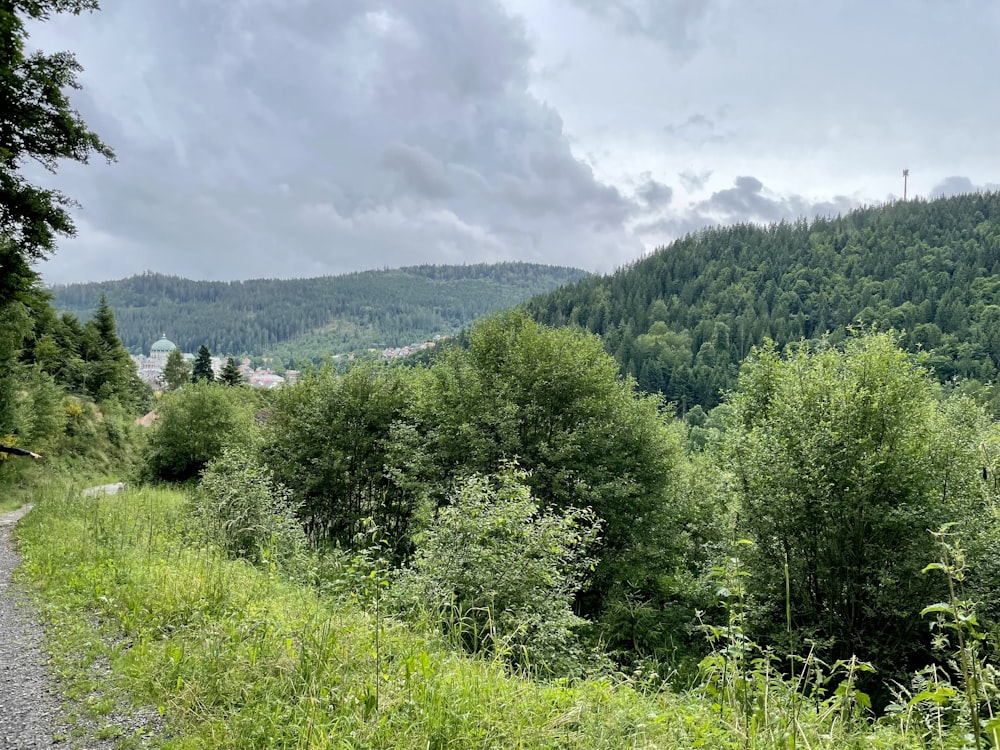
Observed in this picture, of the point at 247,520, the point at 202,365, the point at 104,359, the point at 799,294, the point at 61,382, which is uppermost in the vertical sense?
the point at 799,294

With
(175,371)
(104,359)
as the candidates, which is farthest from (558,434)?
(175,371)

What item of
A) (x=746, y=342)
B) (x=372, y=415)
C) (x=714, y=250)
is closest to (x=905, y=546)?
(x=372, y=415)

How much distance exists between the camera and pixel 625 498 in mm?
18406

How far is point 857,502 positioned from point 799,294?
16856 cm

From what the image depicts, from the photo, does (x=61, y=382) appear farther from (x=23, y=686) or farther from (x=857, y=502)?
(x=857, y=502)

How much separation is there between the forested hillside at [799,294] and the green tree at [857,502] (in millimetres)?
99177

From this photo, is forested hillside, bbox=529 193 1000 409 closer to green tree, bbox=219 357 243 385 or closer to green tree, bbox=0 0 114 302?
green tree, bbox=219 357 243 385

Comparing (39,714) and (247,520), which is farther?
(247,520)

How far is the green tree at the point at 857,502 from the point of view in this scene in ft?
40.9

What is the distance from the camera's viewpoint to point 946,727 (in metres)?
5.34

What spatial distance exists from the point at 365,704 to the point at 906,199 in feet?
813

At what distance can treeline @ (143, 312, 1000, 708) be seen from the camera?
Result: 26.1ft

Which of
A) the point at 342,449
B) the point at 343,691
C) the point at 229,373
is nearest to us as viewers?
the point at 343,691

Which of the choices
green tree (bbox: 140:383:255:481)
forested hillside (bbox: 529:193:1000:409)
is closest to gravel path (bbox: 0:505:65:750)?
green tree (bbox: 140:383:255:481)
